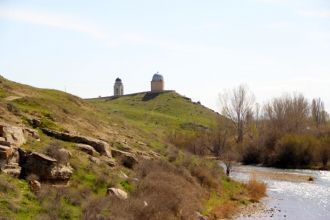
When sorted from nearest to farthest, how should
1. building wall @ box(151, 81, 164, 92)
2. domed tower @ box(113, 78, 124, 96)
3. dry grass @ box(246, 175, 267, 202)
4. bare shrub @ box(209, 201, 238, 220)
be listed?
bare shrub @ box(209, 201, 238, 220) → dry grass @ box(246, 175, 267, 202) → building wall @ box(151, 81, 164, 92) → domed tower @ box(113, 78, 124, 96)

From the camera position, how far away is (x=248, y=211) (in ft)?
115

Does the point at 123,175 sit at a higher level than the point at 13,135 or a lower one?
lower

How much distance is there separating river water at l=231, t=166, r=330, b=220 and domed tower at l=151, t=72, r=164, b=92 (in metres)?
101

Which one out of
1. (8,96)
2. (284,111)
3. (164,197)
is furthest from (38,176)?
(284,111)

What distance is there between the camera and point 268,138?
290 ft

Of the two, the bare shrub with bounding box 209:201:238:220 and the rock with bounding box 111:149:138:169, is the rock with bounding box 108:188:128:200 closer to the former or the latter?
the rock with bounding box 111:149:138:169

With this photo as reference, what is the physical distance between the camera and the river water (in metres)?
34.2

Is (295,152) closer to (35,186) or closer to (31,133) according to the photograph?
(31,133)

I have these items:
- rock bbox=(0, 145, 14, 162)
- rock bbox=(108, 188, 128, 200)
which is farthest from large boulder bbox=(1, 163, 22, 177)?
rock bbox=(108, 188, 128, 200)

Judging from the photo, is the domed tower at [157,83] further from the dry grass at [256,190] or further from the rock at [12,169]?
the rock at [12,169]

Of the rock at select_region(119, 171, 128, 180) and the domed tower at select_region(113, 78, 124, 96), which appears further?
the domed tower at select_region(113, 78, 124, 96)

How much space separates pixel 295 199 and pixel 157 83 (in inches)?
4728

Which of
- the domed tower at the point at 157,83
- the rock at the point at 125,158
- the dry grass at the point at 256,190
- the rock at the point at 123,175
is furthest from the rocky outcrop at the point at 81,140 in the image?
the domed tower at the point at 157,83

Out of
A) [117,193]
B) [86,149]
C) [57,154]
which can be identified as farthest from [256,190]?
[57,154]
